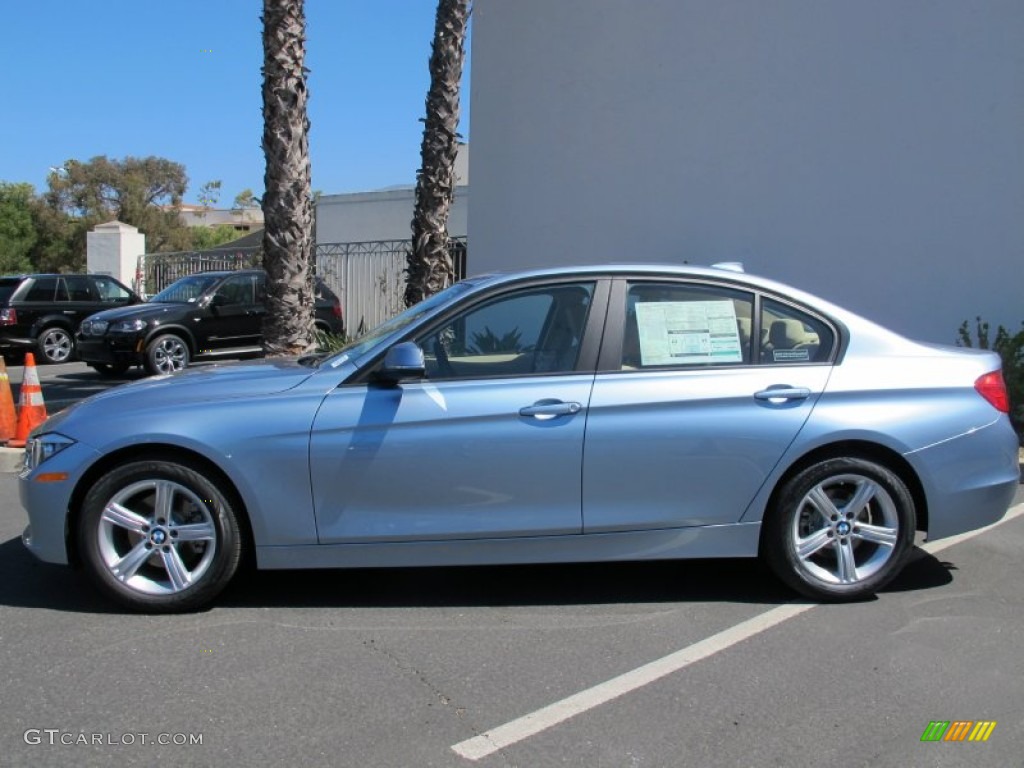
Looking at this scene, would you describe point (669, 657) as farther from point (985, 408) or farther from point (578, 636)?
point (985, 408)

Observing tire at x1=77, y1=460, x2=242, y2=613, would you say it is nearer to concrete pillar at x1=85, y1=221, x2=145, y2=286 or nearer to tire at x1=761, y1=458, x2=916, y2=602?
tire at x1=761, y1=458, x2=916, y2=602

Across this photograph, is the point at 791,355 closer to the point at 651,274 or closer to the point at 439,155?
the point at 651,274

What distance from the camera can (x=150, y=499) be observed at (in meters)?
4.46

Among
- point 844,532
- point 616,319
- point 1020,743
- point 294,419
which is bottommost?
point 1020,743

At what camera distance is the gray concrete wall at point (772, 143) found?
991 cm

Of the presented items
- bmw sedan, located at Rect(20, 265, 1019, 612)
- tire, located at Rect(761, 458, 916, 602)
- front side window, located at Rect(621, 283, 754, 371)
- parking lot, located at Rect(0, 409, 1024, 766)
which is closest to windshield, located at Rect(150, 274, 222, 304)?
parking lot, located at Rect(0, 409, 1024, 766)

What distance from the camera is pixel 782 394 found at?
460 centimetres

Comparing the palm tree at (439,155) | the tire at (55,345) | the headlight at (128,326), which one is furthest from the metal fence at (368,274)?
the palm tree at (439,155)

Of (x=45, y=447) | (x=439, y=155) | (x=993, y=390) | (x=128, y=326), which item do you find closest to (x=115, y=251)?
(x=128, y=326)

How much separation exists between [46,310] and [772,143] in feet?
40.7

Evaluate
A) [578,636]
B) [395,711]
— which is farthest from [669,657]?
[395,711]

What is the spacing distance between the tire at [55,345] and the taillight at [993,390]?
51.5 feet

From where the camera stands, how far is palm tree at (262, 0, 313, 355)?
9383mm

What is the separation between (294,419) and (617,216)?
9164 mm
